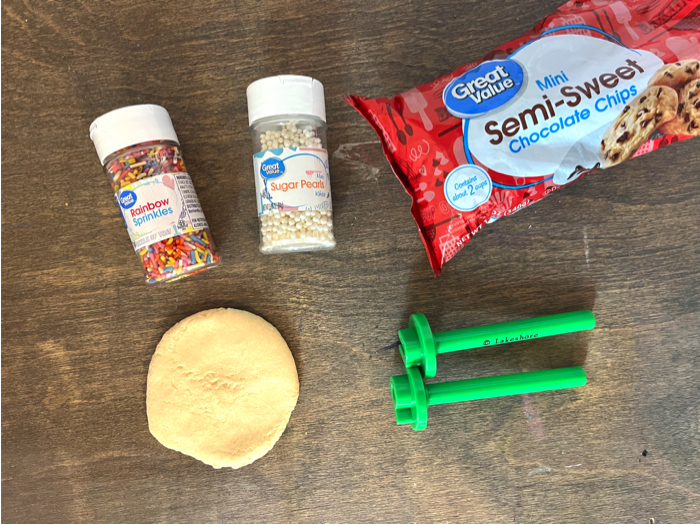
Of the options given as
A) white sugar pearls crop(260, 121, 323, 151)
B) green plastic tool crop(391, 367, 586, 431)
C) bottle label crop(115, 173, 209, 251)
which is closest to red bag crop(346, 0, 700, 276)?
white sugar pearls crop(260, 121, 323, 151)

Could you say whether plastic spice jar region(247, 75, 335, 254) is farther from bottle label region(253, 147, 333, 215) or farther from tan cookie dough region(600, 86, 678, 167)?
tan cookie dough region(600, 86, 678, 167)

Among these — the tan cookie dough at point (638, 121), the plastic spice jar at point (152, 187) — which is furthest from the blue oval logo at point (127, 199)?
the tan cookie dough at point (638, 121)

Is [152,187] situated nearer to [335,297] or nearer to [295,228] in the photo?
[295,228]

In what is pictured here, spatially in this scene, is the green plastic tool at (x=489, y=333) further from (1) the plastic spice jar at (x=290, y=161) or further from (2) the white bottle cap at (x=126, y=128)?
(2) the white bottle cap at (x=126, y=128)

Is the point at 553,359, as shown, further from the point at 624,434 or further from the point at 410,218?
the point at 410,218

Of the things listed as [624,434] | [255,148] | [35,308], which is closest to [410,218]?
[255,148]

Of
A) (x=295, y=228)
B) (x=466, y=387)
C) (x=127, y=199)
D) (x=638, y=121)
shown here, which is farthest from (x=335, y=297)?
(x=638, y=121)
